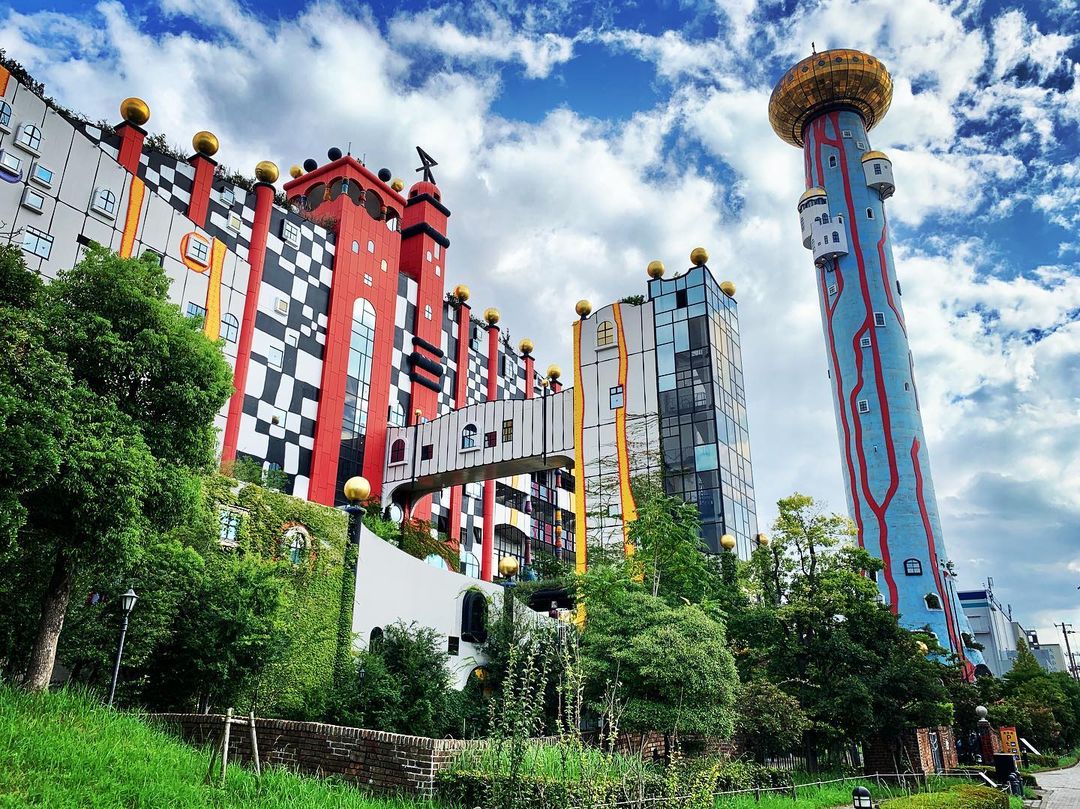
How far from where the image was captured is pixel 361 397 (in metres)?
32.1

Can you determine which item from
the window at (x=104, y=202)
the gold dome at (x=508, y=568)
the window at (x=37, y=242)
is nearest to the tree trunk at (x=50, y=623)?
the window at (x=37, y=242)

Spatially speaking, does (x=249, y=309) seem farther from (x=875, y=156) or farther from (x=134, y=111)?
(x=875, y=156)

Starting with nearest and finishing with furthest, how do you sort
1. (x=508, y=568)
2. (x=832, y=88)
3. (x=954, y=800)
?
(x=954, y=800), (x=508, y=568), (x=832, y=88)

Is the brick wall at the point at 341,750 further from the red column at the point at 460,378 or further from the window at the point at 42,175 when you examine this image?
the red column at the point at 460,378

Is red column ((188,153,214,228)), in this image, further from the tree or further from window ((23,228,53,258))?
the tree

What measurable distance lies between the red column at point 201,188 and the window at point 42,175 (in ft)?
19.2

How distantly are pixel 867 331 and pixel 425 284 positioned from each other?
22.9 m

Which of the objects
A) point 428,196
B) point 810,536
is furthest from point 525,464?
point 428,196

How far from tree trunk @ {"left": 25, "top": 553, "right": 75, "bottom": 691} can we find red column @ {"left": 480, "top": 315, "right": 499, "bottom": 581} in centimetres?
2596

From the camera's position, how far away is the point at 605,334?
30328 millimetres

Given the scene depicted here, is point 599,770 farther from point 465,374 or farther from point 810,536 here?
point 465,374

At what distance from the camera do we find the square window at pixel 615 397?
94.9 ft

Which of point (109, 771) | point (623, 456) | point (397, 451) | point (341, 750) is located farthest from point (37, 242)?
point (623, 456)

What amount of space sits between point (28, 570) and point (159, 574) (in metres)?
2.14
